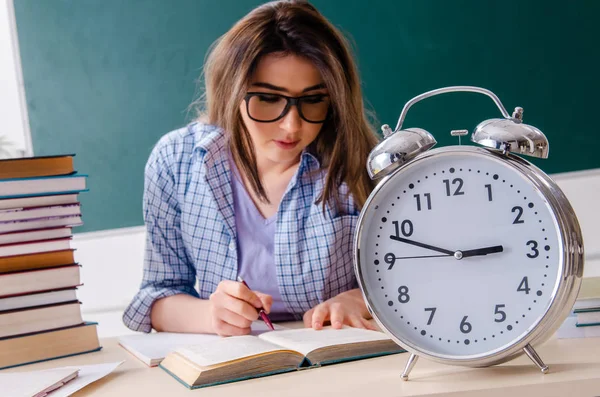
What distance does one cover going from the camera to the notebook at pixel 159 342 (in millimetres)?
1265

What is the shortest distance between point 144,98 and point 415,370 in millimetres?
2196

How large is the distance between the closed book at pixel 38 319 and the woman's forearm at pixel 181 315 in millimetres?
262

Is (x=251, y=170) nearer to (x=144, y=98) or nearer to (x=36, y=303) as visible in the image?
(x=36, y=303)

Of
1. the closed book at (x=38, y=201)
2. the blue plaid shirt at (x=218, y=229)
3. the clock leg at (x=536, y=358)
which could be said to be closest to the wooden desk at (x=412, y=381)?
the clock leg at (x=536, y=358)

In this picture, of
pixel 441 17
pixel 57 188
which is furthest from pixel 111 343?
pixel 441 17

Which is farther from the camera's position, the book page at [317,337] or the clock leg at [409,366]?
the book page at [317,337]

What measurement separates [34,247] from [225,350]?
1.52 ft

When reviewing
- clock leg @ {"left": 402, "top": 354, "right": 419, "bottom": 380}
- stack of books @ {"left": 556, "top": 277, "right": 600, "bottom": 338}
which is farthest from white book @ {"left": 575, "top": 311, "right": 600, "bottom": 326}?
clock leg @ {"left": 402, "top": 354, "right": 419, "bottom": 380}

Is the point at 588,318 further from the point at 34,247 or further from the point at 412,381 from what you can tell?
the point at 34,247

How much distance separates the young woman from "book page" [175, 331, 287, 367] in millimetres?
432

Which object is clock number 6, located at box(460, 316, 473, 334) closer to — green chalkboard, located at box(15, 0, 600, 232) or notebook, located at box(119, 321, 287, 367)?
notebook, located at box(119, 321, 287, 367)

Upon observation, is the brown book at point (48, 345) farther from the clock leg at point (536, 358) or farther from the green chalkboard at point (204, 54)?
the green chalkboard at point (204, 54)

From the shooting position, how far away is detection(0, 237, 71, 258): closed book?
1.32 m

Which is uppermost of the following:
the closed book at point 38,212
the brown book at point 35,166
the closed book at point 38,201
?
the brown book at point 35,166
